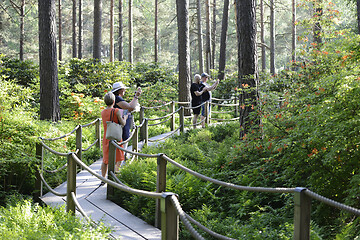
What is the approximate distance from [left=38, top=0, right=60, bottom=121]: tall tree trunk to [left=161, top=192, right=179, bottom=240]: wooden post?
30.0 feet

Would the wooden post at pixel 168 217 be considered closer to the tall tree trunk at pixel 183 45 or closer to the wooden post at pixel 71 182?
the wooden post at pixel 71 182

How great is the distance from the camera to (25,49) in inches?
1389

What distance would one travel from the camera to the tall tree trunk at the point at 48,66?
11938mm

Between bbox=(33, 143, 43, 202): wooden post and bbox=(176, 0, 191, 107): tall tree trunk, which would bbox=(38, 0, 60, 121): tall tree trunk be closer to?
bbox=(33, 143, 43, 202): wooden post

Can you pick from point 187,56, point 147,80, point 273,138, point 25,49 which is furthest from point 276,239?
point 25,49

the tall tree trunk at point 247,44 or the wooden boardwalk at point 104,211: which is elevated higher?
the tall tree trunk at point 247,44

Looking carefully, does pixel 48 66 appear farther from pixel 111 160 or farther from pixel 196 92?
pixel 111 160

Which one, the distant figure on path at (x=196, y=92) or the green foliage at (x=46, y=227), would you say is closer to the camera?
the green foliage at (x=46, y=227)

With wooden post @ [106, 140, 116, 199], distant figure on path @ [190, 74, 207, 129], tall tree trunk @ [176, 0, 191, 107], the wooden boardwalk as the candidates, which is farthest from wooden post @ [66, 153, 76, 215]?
tall tree trunk @ [176, 0, 191, 107]

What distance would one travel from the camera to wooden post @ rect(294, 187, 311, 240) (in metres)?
3.21

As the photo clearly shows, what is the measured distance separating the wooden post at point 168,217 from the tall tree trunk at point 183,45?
42.5 feet

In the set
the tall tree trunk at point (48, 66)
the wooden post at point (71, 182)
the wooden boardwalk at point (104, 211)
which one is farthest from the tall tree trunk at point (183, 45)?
the wooden post at point (71, 182)

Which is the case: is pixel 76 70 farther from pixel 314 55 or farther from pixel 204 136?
pixel 314 55

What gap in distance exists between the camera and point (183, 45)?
52.6ft
